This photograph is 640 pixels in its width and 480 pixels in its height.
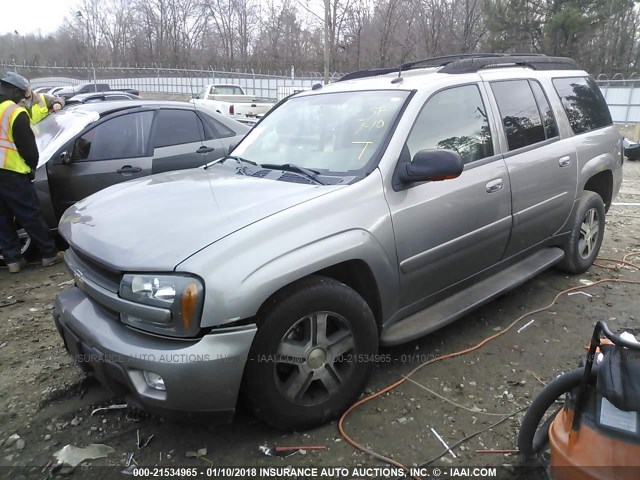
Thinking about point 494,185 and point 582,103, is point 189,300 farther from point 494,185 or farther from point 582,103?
point 582,103

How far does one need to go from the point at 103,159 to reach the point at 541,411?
16.0 ft

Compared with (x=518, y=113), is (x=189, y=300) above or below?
below

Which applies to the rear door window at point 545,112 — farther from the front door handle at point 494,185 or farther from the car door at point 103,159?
the car door at point 103,159

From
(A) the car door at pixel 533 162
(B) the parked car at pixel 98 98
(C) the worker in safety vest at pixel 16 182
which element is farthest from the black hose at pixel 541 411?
(B) the parked car at pixel 98 98

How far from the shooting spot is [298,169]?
9.89 feet

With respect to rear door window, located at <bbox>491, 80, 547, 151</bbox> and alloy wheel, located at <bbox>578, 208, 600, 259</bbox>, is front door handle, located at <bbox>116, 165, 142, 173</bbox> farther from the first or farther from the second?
alloy wheel, located at <bbox>578, 208, 600, 259</bbox>

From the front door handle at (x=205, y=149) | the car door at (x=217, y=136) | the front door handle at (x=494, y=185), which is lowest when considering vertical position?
the front door handle at (x=494, y=185)

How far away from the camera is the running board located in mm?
2926

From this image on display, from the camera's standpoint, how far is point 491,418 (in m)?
2.73

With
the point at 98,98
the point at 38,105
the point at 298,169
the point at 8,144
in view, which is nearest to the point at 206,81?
the point at 98,98

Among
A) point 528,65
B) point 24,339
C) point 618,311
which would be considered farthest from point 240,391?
point 528,65

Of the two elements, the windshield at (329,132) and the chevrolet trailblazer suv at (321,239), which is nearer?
the chevrolet trailblazer suv at (321,239)

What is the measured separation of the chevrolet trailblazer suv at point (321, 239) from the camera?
7.13ft

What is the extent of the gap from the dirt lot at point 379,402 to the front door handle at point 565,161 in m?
1.15
